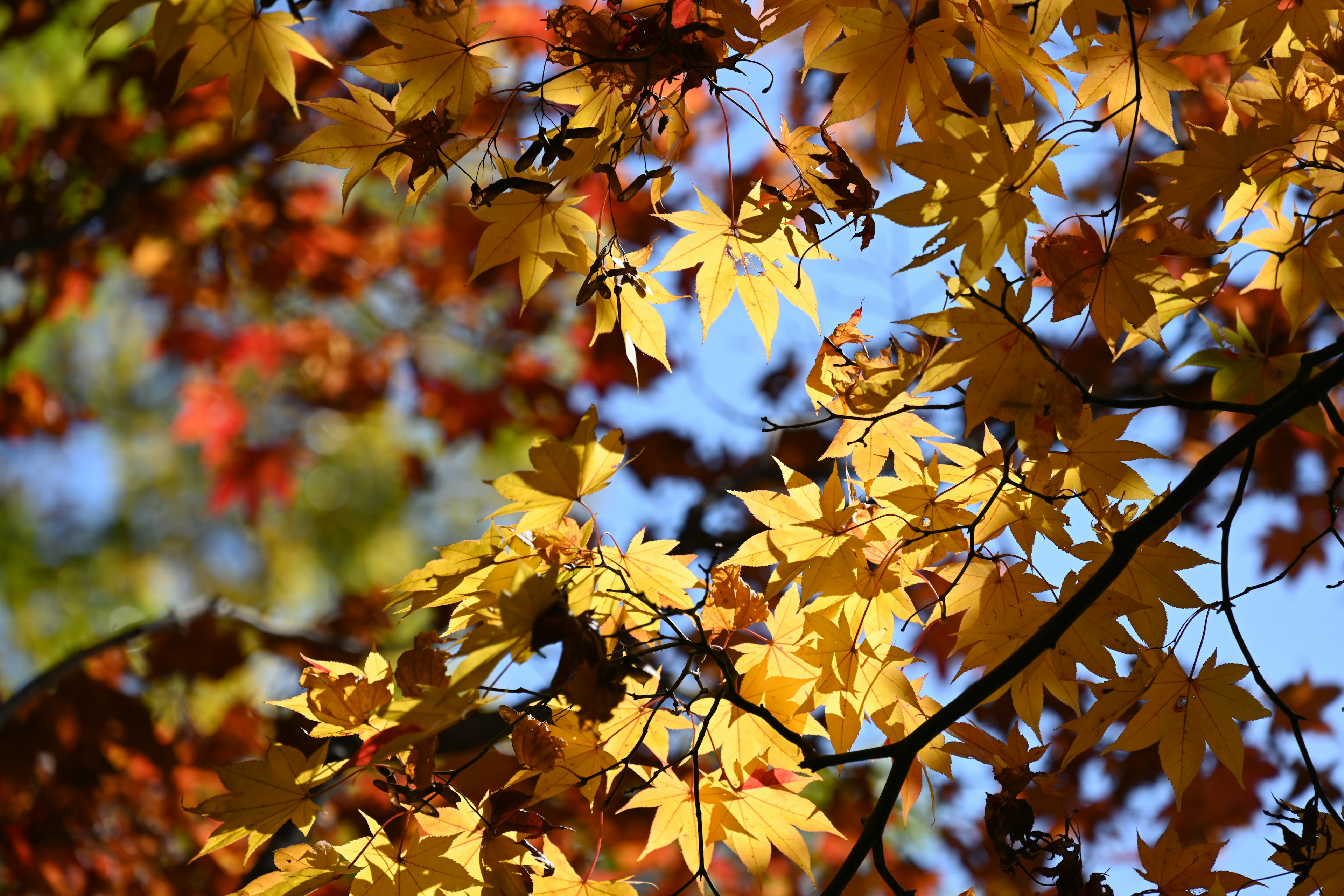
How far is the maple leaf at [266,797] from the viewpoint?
0.87 meters

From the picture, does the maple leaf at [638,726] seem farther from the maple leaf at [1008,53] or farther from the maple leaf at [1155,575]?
the maple leaf at [1008,53]

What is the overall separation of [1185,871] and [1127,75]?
0.96 meters

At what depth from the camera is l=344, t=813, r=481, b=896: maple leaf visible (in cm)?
89

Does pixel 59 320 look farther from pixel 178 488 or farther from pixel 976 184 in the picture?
pixel 178 488

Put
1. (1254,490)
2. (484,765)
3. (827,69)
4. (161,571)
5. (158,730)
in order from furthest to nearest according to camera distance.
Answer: (161,571) → (1254,490) → (158,730) → (484,765) → (827,69)

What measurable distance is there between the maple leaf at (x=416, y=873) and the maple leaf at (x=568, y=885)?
95mm

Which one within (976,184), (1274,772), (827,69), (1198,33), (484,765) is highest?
(1274,772)

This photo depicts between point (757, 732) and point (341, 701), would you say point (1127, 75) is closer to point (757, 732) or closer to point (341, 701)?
point (757, 732)

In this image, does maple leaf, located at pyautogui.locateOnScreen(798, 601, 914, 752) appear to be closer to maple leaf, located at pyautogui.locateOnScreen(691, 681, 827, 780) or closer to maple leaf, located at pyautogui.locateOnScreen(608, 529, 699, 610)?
maple leaf, located at pyautogui.locateOnScreen(691, 681, 827, 780)

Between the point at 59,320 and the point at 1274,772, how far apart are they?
20.1ft

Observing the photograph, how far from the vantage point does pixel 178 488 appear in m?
10.1

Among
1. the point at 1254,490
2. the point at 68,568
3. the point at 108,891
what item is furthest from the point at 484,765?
the point at 68,568

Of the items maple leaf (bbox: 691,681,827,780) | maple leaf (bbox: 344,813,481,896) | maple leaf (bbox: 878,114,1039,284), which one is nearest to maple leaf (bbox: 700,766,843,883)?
maple leaf (bbox: 691,681,827,780)

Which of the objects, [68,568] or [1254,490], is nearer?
[1254,490]
